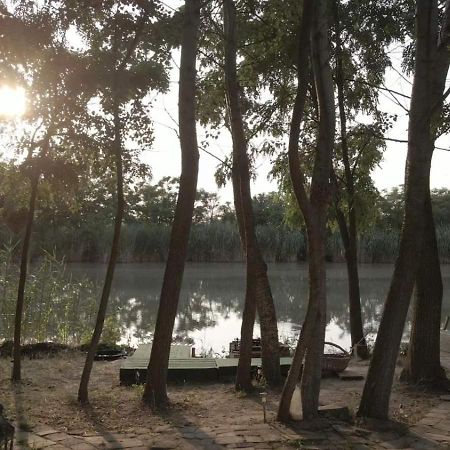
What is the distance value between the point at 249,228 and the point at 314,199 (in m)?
1.59

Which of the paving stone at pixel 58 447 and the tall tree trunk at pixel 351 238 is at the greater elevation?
the tall tree trunk at pixel 351 238

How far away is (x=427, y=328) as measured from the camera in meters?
6.40

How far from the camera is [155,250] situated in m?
34.8

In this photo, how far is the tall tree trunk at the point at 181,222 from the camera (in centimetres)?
565

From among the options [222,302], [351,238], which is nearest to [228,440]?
[351,238]

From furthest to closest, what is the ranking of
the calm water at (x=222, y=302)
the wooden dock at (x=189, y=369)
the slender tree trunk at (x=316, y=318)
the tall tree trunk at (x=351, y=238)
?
the calm water at (x=222, y=302) < the tall tree trunk at (x=351, y=238) < the wooden dock at (x=189, y=369) < the slender tree trunk at (x=316, y=318)

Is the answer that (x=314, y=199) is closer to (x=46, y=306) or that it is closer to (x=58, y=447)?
(x=58, y=447)

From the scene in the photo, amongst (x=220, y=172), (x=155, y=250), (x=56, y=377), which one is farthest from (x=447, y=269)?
(x=56, y=377)

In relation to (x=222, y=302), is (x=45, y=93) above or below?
above

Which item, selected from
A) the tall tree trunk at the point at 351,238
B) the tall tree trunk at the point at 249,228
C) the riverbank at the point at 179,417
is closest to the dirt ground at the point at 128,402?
the riverbank at the point at 179,417

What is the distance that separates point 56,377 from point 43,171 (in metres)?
2.65

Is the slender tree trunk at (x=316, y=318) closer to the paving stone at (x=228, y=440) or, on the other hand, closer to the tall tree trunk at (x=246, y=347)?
the paving stone at (x=228, y=440)

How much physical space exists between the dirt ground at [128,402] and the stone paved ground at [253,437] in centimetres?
21

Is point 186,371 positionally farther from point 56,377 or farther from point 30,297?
point 30,297
